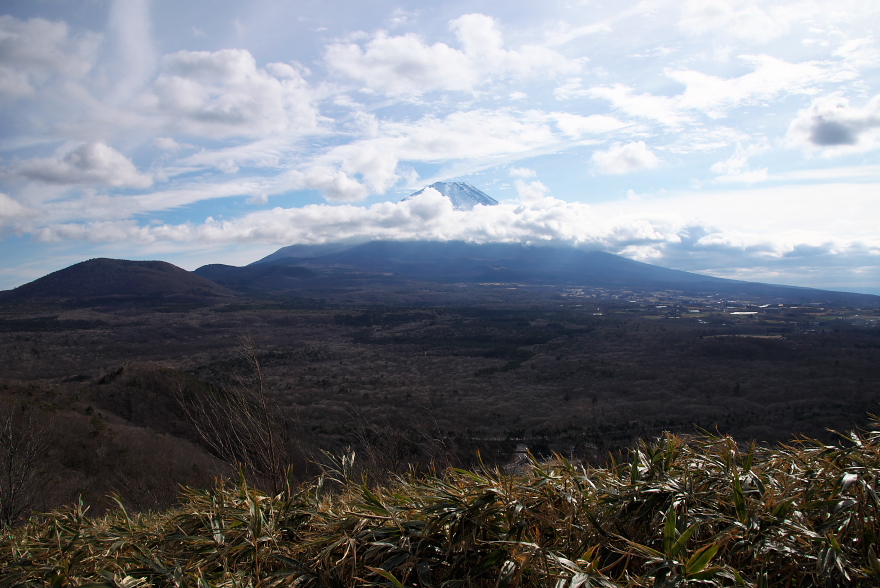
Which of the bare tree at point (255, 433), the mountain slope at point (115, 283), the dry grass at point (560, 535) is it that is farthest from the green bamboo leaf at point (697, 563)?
the mountain slope at point (115, 283)

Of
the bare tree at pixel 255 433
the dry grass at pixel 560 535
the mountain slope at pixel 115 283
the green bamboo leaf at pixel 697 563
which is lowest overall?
the bare tree at pixel 255 433

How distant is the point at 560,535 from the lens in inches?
64.1

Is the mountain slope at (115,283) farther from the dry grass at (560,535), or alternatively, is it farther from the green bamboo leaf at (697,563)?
the green bamboo leaf at (697,563)

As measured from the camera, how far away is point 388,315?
7144cm

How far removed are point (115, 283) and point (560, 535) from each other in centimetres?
13127

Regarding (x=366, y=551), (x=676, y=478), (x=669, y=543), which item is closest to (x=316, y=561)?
(x=366, y=551)

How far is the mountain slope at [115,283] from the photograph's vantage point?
99750 millimetres

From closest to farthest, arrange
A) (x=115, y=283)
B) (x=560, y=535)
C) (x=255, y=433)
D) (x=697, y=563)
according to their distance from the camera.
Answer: (x=697, y=563) < (x=560, y=535) < (x=255, y=433) < (x=115, y=283)

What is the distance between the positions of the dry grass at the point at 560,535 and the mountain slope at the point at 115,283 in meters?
110

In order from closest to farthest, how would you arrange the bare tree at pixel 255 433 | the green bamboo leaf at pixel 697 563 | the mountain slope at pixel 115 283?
the green bamboo leaf at pixel 697 563 → the bare tree at pixel 255 433 → the mountain slope at pixel 115 283

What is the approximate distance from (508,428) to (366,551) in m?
20.0

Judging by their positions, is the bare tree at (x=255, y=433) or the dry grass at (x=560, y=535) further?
the bare tree at (x=255, y=433)

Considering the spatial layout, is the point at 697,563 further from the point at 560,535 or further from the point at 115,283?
the point at 115,283

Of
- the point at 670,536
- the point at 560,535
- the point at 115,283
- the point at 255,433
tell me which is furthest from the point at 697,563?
the point at 115,283
